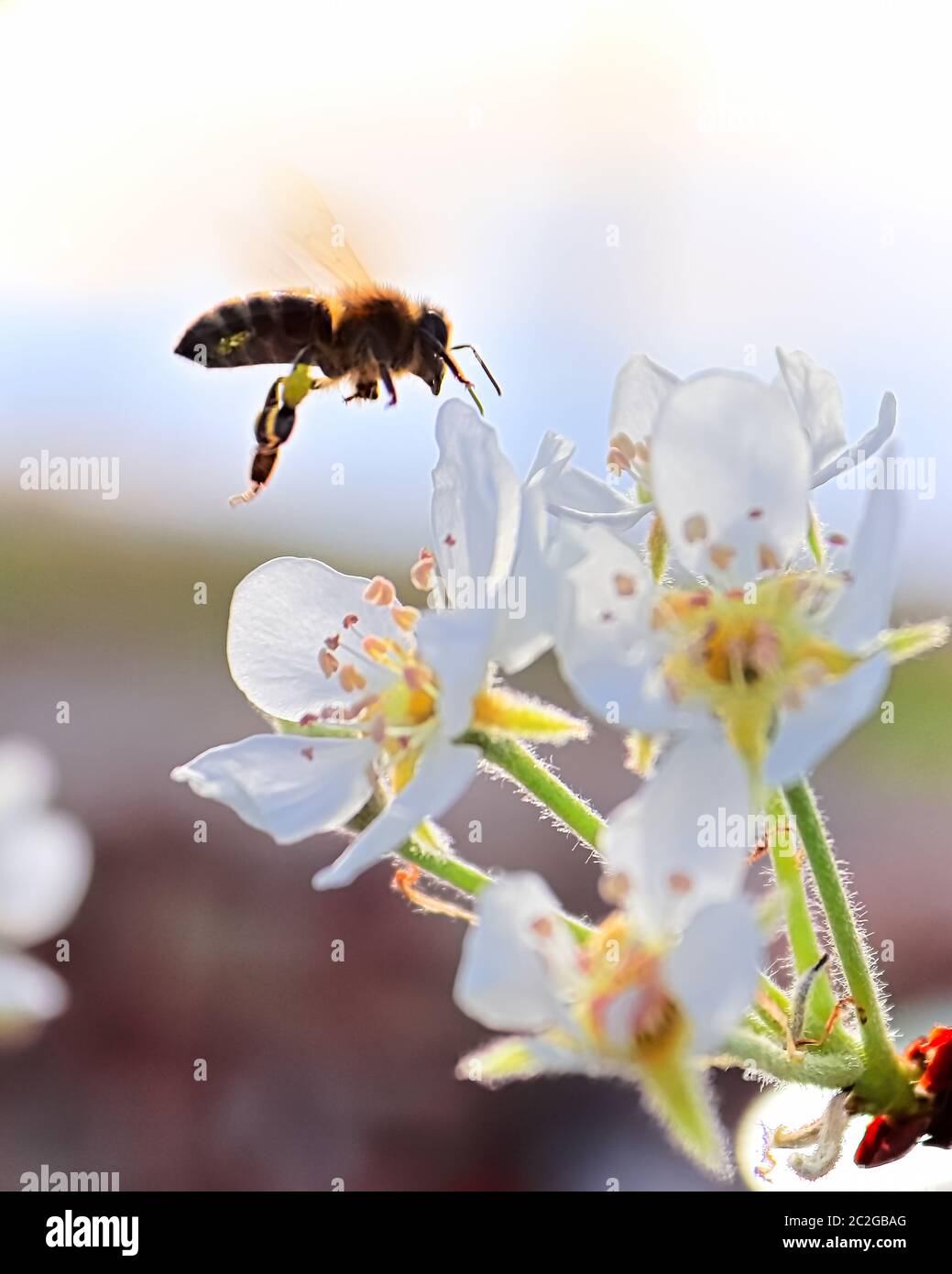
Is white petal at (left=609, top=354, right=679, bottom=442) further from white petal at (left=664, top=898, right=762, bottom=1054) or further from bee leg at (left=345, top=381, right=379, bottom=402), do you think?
white petal at (left=664, top=898, right=762, bottom=1054)

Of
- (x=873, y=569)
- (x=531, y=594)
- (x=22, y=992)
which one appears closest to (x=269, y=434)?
(x=531, y=594)

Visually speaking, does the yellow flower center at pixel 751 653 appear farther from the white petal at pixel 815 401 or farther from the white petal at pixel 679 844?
the white petal at pixel 815 401

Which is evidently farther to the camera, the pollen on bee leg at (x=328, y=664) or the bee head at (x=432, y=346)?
the bee head at (x=432, y=346)

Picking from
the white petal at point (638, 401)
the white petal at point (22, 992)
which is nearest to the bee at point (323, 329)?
the white petal at point (638, 401)

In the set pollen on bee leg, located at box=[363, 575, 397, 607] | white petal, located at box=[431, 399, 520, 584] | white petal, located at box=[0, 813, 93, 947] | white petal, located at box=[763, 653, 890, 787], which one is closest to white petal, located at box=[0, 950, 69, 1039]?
white petal, located at box=[0, 813, 93, 947]

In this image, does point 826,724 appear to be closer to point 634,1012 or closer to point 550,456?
point 634,1012

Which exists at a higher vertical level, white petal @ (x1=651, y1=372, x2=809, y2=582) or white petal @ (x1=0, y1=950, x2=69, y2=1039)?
white petal @ (x1=651, y1=372, x2=809, y2=582)

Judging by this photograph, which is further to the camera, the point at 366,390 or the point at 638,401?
the point at 366,390
